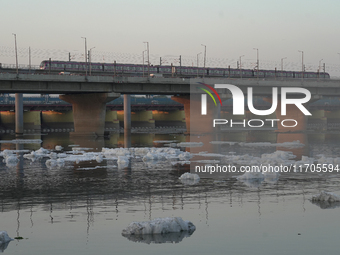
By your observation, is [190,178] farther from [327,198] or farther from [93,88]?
[93,88]

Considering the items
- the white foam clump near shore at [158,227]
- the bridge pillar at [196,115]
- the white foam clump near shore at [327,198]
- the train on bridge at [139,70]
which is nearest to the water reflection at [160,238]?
the white foam clump near shore at [158,227]

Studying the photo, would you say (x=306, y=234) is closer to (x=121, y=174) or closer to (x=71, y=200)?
(x=71, y=200)

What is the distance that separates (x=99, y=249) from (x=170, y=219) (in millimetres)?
2442

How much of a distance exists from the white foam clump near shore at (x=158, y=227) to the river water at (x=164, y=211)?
0.91 feet

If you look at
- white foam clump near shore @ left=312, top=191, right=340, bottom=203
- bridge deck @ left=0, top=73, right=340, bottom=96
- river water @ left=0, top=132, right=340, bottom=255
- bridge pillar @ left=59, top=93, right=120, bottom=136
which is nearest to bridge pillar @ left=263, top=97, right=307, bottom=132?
bridge deck @ left=0, top=73, right=340, bottom=96

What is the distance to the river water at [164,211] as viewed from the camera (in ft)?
38.0

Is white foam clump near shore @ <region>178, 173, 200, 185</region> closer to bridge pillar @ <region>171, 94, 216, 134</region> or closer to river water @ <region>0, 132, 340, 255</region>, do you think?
river water @ <region>0, 132, 340, 255</region>

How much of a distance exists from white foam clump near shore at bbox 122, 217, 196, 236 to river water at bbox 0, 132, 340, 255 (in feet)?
0.91

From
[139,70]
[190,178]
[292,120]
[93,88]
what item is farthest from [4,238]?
[139,70]

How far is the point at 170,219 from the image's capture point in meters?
13.1

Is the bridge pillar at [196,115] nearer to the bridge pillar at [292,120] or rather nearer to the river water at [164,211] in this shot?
the bridge pillar at [292,120]

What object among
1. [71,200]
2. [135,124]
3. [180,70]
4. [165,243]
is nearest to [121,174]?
[71,200]

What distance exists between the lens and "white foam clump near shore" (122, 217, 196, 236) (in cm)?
1263

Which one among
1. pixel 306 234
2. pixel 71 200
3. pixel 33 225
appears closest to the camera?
pixel 306 234
